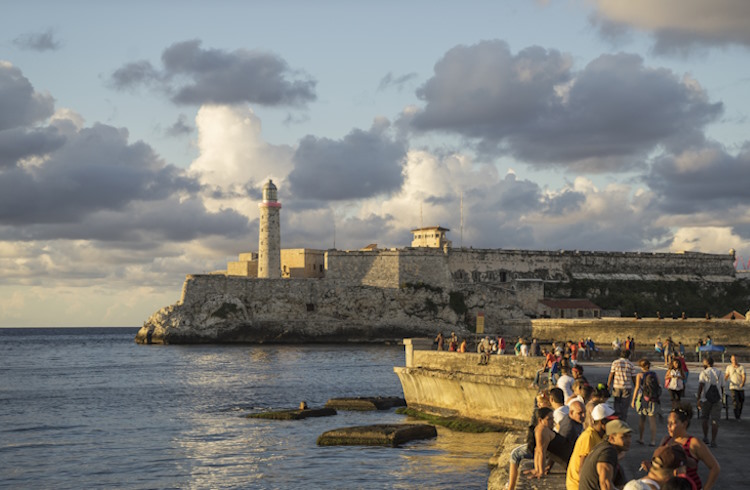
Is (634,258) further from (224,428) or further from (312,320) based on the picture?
(224,428)

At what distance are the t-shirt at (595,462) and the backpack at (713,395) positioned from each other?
7258 millimetres

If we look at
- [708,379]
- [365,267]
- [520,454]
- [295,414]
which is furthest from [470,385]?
[365,267]

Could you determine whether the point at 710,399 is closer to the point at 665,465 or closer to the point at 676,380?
the point at 676,380

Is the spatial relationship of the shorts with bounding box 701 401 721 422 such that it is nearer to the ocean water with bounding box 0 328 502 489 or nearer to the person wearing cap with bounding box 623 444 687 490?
the ocean water with bounding box 0 328 502 489

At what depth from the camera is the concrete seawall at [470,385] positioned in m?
25.0

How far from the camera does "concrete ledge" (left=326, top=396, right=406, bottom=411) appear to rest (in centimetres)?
3250

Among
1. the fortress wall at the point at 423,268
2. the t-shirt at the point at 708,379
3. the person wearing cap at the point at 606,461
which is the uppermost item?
the fortress wall at the point at 423,268

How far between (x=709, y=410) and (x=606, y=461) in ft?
24.5

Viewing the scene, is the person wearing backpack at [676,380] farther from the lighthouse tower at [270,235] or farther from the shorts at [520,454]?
the lighthouse tower at [270,235]

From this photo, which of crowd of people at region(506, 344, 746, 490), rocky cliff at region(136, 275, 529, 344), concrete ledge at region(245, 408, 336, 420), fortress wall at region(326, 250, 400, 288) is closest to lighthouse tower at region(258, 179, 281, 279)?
rocky cliff at region(136, 275, 529, 344)

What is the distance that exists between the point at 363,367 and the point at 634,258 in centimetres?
5414

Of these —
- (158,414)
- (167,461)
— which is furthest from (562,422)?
(158,414)

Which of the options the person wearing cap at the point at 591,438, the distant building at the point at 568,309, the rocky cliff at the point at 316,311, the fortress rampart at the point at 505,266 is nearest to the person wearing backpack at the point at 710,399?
the person wearing cap at the point at 591,438

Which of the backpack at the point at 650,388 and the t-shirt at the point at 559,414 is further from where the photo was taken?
the backpack at the point at 650,388
